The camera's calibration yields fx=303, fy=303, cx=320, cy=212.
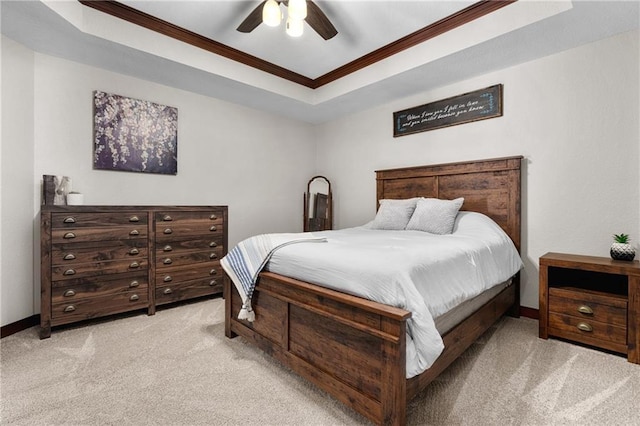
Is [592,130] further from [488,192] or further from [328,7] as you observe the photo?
[328,7]

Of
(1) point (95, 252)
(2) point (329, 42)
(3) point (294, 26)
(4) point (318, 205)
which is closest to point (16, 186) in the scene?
(1) point (95, 252)

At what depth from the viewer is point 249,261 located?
6.85ft

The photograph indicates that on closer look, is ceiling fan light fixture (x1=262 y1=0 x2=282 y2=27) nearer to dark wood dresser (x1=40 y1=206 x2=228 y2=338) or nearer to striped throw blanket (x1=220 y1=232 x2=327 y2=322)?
striped throw blanket (x1=220 y1=232 x2=327 y2=322)

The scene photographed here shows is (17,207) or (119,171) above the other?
(119,171)

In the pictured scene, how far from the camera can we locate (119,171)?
305cm

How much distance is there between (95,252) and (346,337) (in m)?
2.28

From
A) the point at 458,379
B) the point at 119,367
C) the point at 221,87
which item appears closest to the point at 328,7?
the point at 221,87

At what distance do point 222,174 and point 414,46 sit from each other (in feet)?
8.49

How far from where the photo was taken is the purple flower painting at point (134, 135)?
9.61ft

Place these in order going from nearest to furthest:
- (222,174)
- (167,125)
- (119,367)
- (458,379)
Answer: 1. (458,379)
2. (119,367)
3. (167,125)
4. (222,174)

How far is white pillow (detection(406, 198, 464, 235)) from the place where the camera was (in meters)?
2.74

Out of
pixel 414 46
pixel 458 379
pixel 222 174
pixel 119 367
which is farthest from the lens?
pixel 222 174

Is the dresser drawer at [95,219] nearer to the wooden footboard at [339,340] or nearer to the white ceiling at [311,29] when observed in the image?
the wooden footboard at [339,340]

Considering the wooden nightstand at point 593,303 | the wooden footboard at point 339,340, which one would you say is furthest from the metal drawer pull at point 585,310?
the wooden footboard at point 339,340
